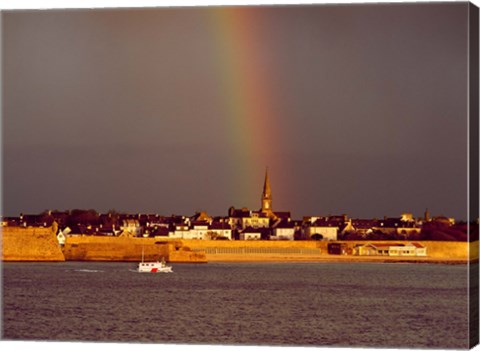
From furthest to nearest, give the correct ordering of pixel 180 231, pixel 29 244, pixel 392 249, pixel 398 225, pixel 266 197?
1. pixel 29 244
2. pixel 180 231
3. pixel 392 249
4. pixel 398 225
5. pixel 266 197

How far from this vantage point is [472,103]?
1345 cm

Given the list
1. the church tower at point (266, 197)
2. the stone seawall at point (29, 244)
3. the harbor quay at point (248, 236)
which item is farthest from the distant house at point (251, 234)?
the stone seawall at point (29, 244)

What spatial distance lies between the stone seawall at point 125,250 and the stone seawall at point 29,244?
24 cm

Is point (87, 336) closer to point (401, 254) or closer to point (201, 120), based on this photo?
point (201, 120)

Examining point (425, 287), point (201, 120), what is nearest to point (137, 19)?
point (201, 120)

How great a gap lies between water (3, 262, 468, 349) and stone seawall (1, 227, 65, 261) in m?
0.23

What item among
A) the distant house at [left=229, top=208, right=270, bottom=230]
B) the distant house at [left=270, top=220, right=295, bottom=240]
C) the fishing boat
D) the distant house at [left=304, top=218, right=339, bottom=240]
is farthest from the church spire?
the fishing boat

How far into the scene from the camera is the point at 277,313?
14.8m

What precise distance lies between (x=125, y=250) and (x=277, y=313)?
16.5 ft

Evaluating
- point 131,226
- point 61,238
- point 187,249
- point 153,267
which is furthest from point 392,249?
point 153,267

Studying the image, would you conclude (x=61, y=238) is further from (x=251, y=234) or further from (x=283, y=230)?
(x=283, y=230)

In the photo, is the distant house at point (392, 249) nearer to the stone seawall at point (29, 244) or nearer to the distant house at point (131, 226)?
the distant house at point (131, 226)

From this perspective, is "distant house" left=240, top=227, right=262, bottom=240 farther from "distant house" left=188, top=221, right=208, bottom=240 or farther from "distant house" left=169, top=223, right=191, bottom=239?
"distant house" left=169, top=223, right=191, bottom=239

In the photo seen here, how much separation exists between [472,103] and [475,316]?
1.85 meters
